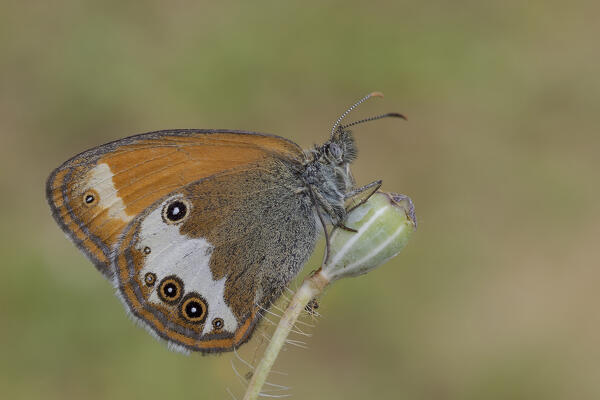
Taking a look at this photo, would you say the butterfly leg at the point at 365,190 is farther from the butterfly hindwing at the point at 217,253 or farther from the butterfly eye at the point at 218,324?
the butterfly eye at the point at 218,324

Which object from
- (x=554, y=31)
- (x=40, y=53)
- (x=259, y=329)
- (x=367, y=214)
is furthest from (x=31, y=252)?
(x=554, y=31)

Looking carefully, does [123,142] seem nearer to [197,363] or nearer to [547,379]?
[197,363]

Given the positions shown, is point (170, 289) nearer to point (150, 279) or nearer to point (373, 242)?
point (150, 279)

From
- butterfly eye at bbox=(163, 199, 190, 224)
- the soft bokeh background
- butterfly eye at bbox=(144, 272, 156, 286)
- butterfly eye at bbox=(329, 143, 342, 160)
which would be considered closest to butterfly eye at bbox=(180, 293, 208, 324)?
butterfly eye at bbox=(144, 272, 156, 286)

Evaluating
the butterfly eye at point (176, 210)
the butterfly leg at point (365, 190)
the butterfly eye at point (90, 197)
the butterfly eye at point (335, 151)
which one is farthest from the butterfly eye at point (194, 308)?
the butterfly eye at point (335, 151)

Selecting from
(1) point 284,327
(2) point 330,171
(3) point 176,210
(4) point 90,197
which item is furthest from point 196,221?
(1) point 284,327

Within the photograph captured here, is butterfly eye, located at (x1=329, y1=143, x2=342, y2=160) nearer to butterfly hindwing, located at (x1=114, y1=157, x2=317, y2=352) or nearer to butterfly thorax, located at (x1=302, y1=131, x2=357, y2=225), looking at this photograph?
butterfly thorax, located at (x1=302, y1=131, x2=357, y2=225)

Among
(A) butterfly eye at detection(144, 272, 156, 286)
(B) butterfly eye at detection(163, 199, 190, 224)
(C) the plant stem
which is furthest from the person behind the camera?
(B) butterfly eye at detection(163, 199, 190, 224)

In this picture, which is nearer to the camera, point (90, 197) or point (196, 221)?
point (90, 197)
